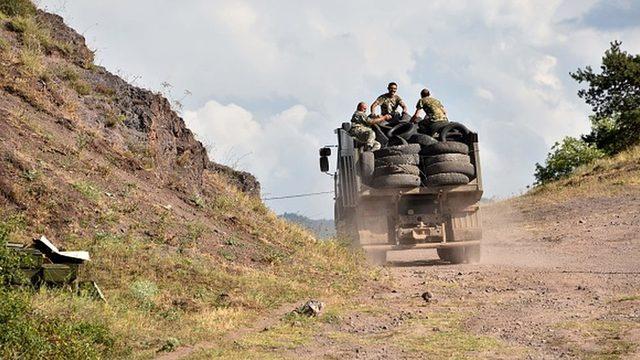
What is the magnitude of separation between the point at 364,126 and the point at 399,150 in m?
1.03

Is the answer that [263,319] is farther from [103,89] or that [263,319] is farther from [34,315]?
[103,89]

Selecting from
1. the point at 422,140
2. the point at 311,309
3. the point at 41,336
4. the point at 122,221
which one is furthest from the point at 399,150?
the point at 41,336

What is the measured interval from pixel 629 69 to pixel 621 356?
3419cm

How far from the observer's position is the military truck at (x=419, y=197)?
51.6 ft

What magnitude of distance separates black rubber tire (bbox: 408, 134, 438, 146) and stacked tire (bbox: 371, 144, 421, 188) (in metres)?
0.21

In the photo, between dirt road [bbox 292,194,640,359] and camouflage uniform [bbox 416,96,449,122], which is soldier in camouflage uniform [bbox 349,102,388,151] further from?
dirt road [bbox 292,194,640,359]

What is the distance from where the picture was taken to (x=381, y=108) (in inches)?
681

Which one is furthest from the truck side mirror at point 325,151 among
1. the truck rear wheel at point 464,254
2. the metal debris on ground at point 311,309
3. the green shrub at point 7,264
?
the green shrub at point 7,264

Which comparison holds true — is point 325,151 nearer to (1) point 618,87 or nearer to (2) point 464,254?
(2) point 464,254

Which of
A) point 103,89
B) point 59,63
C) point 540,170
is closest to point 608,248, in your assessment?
point 103,89

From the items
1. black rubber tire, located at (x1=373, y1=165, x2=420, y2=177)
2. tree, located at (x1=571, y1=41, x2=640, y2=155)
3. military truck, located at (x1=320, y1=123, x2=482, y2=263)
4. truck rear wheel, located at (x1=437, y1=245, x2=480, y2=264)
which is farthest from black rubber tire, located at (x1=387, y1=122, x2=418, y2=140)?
tree, located at (x1=571, y1=41, x2=640, y2=155)

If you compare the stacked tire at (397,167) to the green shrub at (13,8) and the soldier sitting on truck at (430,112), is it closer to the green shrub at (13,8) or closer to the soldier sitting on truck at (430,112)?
the soldier sitting on truck at (430,112)

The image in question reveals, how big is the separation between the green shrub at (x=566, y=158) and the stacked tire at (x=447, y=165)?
107 ft

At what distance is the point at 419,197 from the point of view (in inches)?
645
